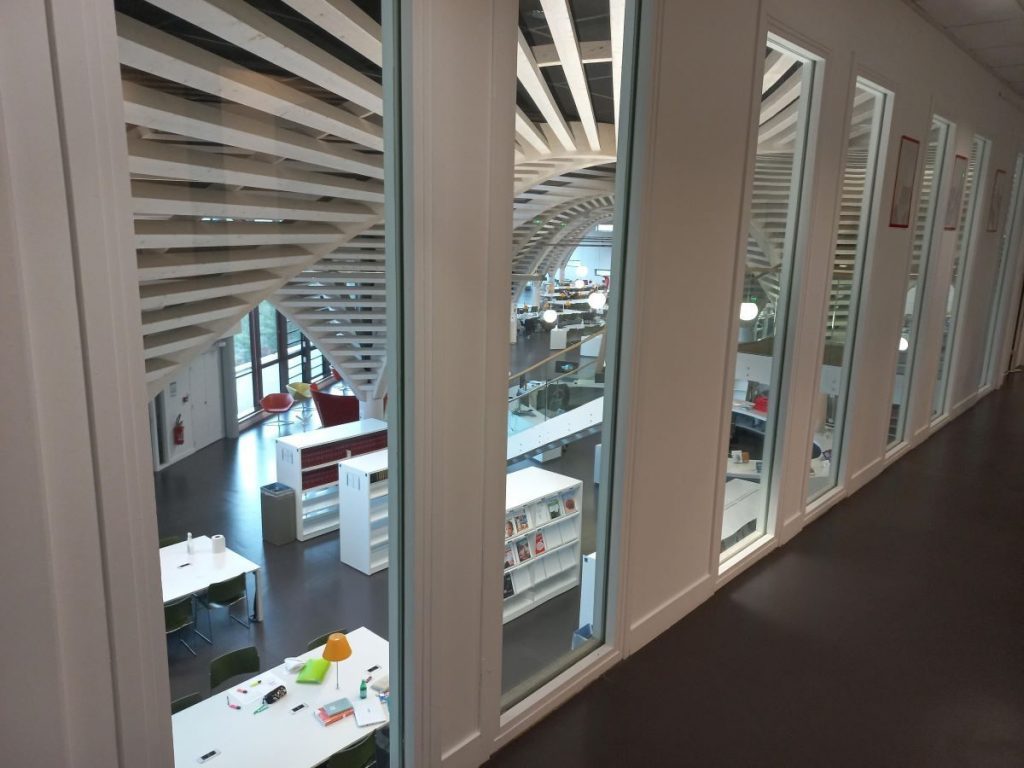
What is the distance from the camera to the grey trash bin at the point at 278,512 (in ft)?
11.1

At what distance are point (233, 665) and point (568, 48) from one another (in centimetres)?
426

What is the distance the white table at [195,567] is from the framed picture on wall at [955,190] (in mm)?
7203

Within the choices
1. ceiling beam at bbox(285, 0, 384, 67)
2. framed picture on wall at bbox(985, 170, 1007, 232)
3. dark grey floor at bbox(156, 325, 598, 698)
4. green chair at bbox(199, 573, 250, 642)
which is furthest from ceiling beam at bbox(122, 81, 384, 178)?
framed picture on wall at bbox(985, 170, 1007, 232)

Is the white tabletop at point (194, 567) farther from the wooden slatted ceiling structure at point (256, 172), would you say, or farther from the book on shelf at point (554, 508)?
the book on shelf at point (554, 508)

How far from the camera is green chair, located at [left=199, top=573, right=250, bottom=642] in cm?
262

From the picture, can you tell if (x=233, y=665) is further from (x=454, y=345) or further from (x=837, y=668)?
(x=837, y=668)

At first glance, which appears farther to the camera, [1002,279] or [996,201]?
[1002,279]

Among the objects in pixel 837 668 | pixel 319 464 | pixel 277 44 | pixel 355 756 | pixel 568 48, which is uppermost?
pixel 568 48

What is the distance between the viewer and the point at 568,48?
4.79 metres

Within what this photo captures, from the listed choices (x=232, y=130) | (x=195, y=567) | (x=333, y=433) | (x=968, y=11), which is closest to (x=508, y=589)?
(x=333, y=433)

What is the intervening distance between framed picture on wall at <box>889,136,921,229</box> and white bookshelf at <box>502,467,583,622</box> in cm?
374

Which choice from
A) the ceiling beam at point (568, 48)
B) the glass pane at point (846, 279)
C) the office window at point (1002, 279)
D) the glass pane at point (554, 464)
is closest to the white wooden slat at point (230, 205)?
the glass pane at point (554, 464)

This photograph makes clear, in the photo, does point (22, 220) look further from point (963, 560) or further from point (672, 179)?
point (963, 560)

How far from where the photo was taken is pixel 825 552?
491 cm
